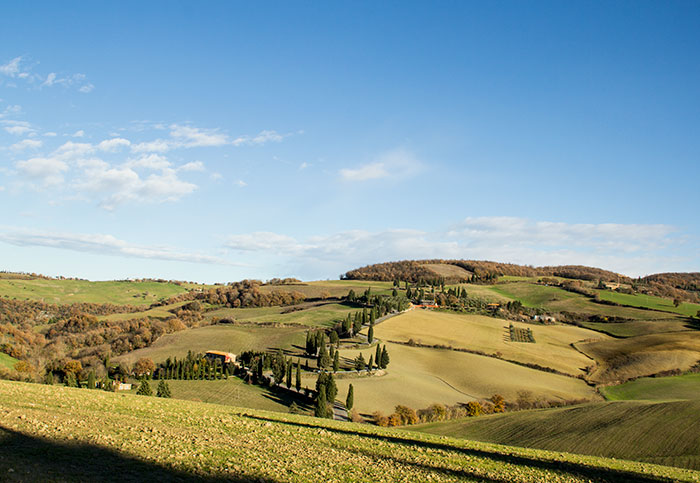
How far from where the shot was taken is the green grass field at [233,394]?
68812 mm

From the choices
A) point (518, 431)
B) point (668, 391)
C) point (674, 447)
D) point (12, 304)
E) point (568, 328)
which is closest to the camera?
point (674, 447)

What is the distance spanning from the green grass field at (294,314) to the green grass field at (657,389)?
7906 centimetres

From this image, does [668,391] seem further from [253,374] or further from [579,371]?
[253,374]

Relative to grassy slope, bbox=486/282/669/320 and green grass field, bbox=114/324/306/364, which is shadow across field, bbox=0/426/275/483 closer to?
green grass field, bbox=114/324/306/364

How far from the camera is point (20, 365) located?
8862 centimetres

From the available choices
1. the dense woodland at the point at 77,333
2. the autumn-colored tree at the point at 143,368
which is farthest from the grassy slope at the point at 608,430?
the dense woodland at the point at 77,333

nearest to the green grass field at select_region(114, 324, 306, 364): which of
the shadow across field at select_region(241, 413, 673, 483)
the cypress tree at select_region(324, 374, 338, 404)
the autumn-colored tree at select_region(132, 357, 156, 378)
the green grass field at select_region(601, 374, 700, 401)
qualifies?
the autumn-colored tree at select_region(132, 357, 156, 378)

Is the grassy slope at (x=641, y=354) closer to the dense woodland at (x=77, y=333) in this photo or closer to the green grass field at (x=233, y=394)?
the green grass field at (x=233, y=394)

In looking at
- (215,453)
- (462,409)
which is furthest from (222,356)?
(215,453)

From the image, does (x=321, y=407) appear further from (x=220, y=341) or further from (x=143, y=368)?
(x=220, y=341)

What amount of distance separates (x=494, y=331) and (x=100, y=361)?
105844 millimetres

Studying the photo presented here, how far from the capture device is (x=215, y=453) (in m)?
18.5

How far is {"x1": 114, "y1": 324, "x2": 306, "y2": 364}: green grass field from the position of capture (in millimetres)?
111375

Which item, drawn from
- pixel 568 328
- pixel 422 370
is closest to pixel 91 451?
pixel 422 370
